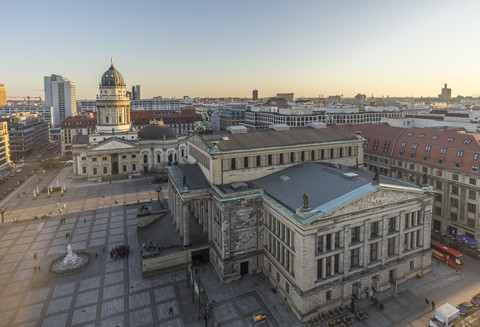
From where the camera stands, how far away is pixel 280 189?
55688 millimetres

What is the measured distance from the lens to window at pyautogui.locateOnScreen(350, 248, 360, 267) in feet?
162

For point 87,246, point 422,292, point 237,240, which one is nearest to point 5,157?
point 87,246

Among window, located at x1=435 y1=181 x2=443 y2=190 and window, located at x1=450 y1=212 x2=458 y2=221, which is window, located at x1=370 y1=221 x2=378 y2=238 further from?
window, located at x1=435 y1=181 x2=443 y2=190

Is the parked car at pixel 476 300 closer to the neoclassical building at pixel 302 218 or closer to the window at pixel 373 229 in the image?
the neoclassical building at pixel 302 218

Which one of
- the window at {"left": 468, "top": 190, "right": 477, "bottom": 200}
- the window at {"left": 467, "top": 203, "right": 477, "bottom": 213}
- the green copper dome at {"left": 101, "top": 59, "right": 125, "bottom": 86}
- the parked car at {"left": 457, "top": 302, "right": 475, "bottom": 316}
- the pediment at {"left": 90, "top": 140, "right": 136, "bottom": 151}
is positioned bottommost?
the parked car at {"left": 457, "top": 302, "right": 475, "bottom": 316}

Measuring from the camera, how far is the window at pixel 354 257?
162ft

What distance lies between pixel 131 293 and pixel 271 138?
3900cm

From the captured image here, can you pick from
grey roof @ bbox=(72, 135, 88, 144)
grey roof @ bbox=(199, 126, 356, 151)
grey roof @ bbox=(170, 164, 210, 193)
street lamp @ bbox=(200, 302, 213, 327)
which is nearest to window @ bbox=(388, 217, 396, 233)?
grey roof @ bbox=(199, 126, 356, 151)

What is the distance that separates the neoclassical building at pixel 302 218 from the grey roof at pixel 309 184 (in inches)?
6.6

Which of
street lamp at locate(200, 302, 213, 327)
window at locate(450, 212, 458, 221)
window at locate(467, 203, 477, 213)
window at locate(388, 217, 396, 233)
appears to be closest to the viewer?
street lamp at locate(200, 302, 213, 327)

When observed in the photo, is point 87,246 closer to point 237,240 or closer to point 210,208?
point 210,208

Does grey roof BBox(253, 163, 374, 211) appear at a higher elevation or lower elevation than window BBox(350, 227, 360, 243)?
higher

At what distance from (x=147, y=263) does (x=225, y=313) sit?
1801 centimetres

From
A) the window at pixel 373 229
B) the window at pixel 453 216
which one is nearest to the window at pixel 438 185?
the window at pixel 453 216
